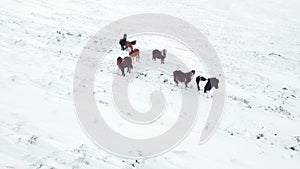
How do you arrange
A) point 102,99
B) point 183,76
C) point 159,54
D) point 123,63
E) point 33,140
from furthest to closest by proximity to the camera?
point 159,54, point 123,63, point 183,76, point 102,99, point 33,140

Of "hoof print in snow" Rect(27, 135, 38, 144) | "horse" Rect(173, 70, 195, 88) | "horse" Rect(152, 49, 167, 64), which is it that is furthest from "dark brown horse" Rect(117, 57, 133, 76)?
"hoof print in snow" Rect(27, 135, 38, 144)

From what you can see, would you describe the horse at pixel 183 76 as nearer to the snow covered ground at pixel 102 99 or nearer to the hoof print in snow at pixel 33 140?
the snow covered ground at pixel 102 99

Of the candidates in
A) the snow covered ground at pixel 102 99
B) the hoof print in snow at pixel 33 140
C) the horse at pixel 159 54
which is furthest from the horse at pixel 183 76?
the hoof print in snow at pixel 33 140

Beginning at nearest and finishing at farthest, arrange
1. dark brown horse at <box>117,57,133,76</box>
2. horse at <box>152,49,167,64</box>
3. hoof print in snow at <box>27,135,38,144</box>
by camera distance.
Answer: hoof print in snow at <box>27,135,38,144</box> < dark brown horse at <box>117,57,133,76</box> < horse at <box>152,49,167,64</box>

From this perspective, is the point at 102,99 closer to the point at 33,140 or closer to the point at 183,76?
the point at 33,140

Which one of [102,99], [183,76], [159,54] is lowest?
[102,99]

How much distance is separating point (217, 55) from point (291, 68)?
5.43 metres

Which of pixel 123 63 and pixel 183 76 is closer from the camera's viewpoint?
pixel 183 76

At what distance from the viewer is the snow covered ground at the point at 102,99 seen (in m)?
8.05

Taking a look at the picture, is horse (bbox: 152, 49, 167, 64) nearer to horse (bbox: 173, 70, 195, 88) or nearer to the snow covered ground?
the snow covered ground

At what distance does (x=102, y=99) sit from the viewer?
1135 centimetres

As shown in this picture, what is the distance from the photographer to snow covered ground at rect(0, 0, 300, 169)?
805 centimetres

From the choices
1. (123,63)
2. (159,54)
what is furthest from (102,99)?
(159,54)

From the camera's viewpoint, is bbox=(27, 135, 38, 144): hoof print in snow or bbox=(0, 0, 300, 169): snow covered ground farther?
bbox=(0, 0, 300, 169): snow covered ground
